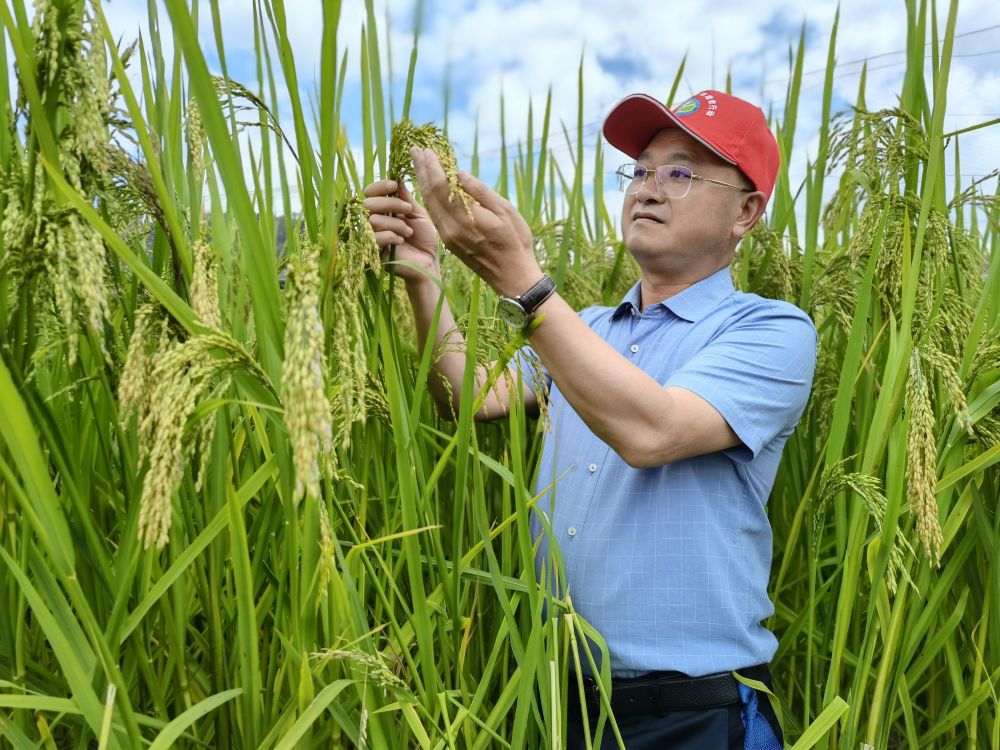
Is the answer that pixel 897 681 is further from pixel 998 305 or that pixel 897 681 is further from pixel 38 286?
pixel 38 286

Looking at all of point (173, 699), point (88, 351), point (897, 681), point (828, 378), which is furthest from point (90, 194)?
point (828, 378)

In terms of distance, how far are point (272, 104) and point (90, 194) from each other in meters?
0.34

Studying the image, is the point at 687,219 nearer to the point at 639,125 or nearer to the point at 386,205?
the point at 639,125

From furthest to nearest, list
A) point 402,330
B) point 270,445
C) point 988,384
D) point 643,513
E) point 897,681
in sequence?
point 402,330 → point 643,513 → point 988,384 → point 897,681 → point 270,445

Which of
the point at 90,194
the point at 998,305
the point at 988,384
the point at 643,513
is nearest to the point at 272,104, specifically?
the point at 90,194

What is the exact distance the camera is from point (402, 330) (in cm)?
222

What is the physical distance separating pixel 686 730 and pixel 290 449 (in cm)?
107

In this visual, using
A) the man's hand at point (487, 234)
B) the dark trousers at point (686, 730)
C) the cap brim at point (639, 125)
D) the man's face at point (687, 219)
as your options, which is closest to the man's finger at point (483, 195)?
the man's hand at point (487, 234)

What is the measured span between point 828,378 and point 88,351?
1636 millimetres

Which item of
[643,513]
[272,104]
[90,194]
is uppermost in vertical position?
[272,104]

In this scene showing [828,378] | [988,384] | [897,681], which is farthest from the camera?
[828,378]

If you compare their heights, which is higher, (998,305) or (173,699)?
(998,305)

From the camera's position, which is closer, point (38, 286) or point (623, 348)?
point (38, 286)

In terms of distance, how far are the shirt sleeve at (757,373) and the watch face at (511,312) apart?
0.39 m
